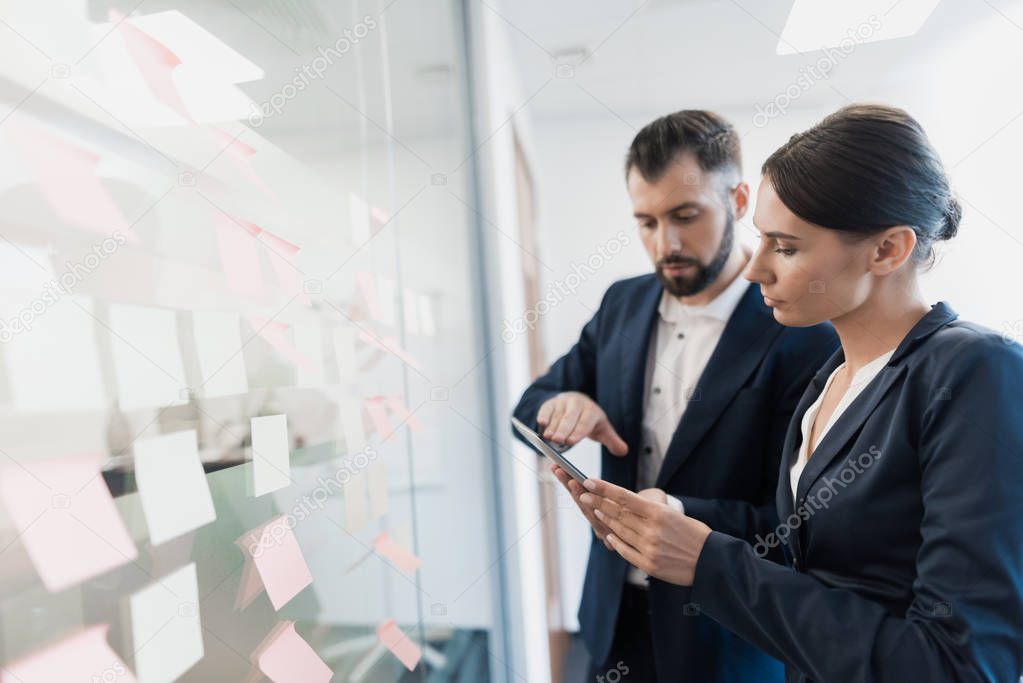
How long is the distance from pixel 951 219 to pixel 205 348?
1032 millimetres

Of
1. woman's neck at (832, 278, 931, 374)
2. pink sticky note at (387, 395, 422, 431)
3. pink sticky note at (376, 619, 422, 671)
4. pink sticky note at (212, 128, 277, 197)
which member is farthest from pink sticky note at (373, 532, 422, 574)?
woman's neck at (832, 278, 931, 374)

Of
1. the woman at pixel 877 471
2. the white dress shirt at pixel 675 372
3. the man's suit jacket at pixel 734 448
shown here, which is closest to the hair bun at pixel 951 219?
the woman at pixel 877 471

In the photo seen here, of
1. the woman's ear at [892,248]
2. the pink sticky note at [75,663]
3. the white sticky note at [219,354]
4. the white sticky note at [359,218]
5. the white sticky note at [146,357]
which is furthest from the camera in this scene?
the white sticky note at [359,218]

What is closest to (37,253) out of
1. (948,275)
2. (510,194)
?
(510,194)

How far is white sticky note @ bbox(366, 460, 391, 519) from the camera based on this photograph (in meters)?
1.19

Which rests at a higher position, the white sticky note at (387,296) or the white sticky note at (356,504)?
the white sticky note at (387,296)

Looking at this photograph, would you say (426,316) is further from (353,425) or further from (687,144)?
(687,144)

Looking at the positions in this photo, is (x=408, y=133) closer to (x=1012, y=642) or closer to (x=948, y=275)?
(x=1012, y=642)

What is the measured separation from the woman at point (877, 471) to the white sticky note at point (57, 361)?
25.1 inches

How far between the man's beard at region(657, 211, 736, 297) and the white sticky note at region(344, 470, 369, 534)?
0.79 metres

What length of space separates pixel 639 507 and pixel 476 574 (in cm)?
132

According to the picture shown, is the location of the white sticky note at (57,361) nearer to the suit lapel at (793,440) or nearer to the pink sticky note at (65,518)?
the pink sticky note at (65,518)

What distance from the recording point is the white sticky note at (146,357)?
580mm

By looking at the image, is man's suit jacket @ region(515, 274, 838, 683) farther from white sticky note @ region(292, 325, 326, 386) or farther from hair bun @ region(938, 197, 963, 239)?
white sticky note @ region(292, 325, 326, 386)
